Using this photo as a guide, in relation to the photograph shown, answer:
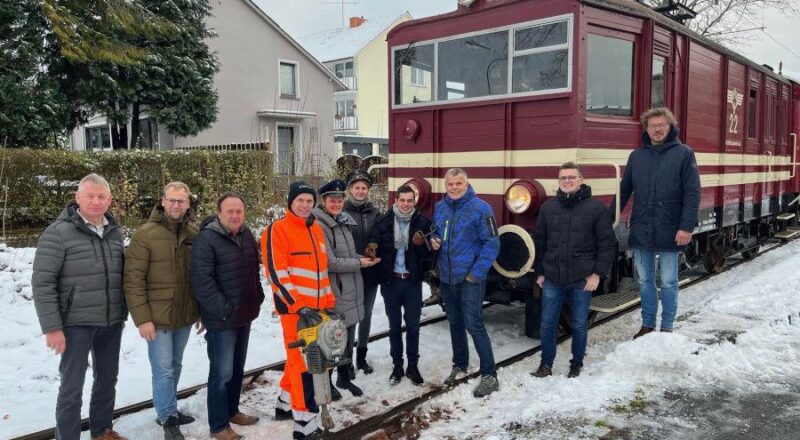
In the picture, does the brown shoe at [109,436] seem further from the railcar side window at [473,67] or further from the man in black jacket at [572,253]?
the railcar side window at [473,67]

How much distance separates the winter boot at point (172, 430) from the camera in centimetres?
398

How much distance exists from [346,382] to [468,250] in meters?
1.44

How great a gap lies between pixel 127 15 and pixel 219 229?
963 centimetres

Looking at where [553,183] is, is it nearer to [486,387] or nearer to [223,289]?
[486,387]

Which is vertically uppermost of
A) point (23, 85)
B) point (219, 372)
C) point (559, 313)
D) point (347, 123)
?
point (347, 123)

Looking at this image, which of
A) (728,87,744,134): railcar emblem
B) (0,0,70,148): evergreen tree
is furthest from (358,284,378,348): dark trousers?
(0,0,70,148): evergreen tree

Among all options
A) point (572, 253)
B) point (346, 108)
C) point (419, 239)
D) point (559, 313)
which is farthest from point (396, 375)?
point (346, 108)

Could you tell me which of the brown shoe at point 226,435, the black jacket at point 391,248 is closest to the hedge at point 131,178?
the black jacket at point 391,248

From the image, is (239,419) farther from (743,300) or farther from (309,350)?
(743,300)

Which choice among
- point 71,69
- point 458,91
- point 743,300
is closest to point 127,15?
point 71,69

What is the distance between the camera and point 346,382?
485cm

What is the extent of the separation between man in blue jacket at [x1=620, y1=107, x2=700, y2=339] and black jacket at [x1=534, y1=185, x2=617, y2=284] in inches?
30.8

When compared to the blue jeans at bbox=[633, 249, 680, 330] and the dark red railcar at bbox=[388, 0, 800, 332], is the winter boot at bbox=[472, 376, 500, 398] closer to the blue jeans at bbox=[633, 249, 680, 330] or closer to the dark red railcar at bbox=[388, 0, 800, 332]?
the dark red railcar at bbox=[388, 0, 800, 332]

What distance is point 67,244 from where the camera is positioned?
3520 mm
